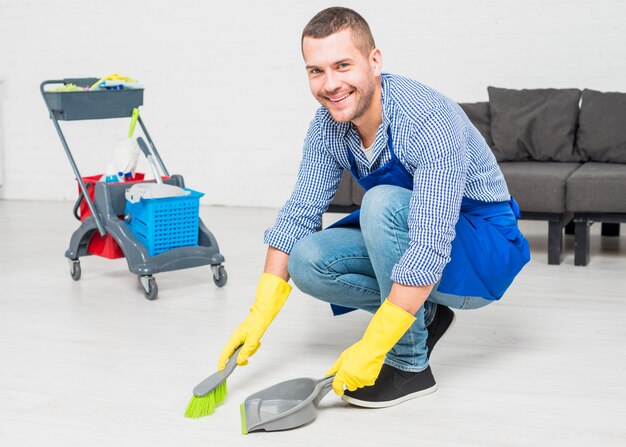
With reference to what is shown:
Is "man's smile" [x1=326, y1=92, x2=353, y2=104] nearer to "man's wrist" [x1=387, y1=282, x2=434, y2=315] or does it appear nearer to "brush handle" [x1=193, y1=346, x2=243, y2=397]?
"man's wrist" [x1=387, y1=282, x2=434, y2=315]

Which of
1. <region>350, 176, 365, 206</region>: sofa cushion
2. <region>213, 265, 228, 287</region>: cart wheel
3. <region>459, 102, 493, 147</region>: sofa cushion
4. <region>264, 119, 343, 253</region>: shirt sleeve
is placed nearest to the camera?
<region>264, 119, 343, 253</region>: shirt sleeve

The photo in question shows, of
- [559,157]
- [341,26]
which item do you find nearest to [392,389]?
[341,26]

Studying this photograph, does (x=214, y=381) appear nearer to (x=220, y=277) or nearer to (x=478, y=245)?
(x=478, y=245)

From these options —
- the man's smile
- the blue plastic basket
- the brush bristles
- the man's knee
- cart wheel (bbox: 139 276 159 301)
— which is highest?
the man's smile

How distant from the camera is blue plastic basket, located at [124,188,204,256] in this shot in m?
3.23

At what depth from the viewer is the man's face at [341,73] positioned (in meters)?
1.94

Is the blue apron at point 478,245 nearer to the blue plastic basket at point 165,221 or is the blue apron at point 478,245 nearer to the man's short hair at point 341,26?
the man's short hair at point 341,26

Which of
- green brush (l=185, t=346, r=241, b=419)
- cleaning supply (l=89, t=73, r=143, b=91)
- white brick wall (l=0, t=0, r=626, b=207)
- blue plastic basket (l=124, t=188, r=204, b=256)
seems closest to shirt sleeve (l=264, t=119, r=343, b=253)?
green brush (l=185, t=346, r=241, b=419)

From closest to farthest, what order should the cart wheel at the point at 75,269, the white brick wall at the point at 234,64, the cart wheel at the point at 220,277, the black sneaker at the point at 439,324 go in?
the black sneaker at the point at 439,324 < the cart wheel at the point at 220,277 < the cart wheel at the point at 75,269 < the white brick wall at the point at 234,64

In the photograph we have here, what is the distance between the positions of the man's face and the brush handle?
2.00 feet

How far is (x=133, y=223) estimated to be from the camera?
10.9 ft

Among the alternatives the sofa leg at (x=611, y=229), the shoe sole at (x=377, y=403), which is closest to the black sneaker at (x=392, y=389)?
the shoe sole at (x=377, y=403)

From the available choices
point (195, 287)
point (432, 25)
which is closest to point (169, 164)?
point (432, 25)

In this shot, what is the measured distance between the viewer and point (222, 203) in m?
5.82
